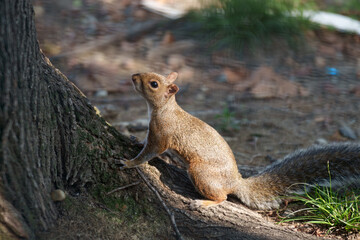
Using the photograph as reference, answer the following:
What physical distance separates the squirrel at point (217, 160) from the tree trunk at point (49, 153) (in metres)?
0.10

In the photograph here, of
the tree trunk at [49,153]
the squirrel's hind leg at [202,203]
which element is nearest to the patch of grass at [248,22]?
the tree trunk at [49,153]

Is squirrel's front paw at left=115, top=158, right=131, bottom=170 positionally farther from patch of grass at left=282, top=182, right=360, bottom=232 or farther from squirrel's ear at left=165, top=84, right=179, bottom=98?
patch of grass at left=282, top=182, right=360, bottom=232

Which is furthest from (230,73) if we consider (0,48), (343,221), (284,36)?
(0,48)

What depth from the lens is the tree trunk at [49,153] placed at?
180 cm

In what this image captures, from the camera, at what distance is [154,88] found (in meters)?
2.53

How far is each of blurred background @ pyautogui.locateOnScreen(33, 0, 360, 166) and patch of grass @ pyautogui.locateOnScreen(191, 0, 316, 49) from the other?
1 cm

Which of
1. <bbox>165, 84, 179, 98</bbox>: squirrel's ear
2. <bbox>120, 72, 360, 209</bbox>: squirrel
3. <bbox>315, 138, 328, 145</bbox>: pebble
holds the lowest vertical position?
<bbox>315, 138, 328, 145</bbox>: pebble

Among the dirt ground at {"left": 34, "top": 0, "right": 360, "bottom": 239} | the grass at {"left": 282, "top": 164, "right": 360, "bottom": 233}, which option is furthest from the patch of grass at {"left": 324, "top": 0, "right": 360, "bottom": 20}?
the grass at {"left": 282, "top": 164, "right": 360, "bottom": 233}

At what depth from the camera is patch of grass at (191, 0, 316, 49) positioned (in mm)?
5656

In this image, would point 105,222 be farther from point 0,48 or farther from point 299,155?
point 299,155

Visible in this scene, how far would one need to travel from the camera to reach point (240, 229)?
229 centimetres

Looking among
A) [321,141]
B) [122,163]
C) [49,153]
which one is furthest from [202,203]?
[321,141]

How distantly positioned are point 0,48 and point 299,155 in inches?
74.8

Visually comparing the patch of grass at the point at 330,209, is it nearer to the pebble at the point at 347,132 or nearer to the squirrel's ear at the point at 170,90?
the squirrel's ear at the point at 170,90
